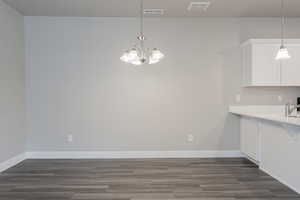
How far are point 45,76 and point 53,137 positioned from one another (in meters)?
1.19

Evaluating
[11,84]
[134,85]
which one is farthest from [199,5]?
[11,84]

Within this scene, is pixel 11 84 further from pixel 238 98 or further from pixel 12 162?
pixel 238 98

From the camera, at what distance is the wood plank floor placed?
2.94 m

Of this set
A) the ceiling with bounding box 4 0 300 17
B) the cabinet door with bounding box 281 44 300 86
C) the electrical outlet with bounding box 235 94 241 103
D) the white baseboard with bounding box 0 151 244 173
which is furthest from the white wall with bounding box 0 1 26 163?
the cabinet door with bounding box 281 44 300 86

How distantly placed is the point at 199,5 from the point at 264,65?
158 centimetres

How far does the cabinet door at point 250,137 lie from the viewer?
393cm

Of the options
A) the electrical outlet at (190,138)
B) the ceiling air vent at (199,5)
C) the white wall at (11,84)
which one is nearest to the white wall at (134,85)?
the electrical outlet at (190,138)

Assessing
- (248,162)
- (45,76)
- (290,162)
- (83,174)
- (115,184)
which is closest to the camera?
(290,162)

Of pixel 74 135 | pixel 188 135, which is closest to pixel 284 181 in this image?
pixel 188 135

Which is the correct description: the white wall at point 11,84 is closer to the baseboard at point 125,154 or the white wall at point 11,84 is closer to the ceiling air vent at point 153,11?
the baseboard at point 125,154

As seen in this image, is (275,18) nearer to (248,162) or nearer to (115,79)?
(248,162)

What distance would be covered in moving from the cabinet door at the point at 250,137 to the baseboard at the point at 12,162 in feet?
13.5

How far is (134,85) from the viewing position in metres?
4.63

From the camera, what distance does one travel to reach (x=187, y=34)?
466 centimetres
